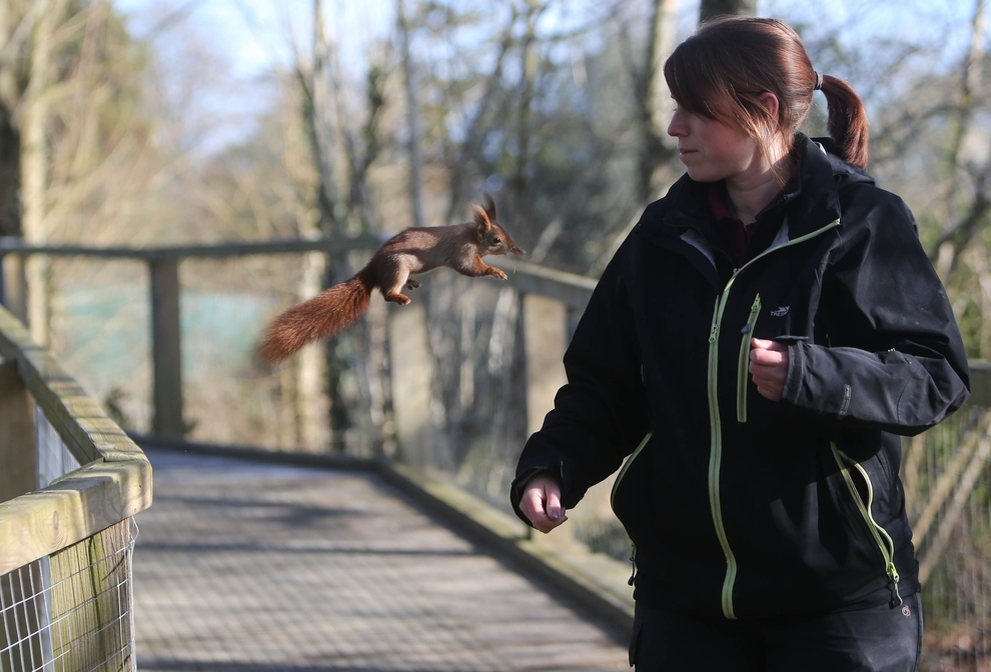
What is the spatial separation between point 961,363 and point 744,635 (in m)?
0.55

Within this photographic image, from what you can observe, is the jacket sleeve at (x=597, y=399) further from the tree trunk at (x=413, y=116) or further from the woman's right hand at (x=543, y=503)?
the tree trunk at (x=413, y=116)

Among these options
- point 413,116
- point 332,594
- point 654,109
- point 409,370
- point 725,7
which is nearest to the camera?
point 725,7

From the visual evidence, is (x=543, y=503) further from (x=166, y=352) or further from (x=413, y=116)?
(x=413, y=116)

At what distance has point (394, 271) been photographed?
1431 millimetres

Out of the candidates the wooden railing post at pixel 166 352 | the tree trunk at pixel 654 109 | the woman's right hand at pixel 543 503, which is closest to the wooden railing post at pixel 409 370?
the wooden railing post at pixel 166 352

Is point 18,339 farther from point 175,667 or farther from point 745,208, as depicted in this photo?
point 745,208

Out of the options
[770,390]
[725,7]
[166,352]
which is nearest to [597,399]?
[770,390]

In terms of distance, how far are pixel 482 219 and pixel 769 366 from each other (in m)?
0.47

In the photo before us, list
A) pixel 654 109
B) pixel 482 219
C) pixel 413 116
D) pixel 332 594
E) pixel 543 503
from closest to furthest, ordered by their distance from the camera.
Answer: pixel 482 219, pixel 543 503, pixel 332 594, pixel 654 109, pixel 413 116

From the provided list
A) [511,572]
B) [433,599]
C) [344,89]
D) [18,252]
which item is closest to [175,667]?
[433,599]

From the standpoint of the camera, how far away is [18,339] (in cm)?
301

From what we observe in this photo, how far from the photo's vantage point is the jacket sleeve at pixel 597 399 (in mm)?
1761

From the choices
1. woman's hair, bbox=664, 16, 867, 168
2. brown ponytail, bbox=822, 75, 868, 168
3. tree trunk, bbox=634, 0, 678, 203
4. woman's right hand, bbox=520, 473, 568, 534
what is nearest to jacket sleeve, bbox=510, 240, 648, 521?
woman's right hand, bbox=520, 473, 568, 534

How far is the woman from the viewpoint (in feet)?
4.99
